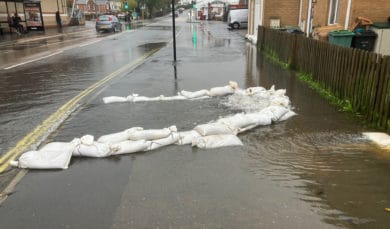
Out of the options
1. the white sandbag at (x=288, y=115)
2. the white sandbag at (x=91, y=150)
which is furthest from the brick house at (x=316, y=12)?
the white sandbag at (x=91, y=150)

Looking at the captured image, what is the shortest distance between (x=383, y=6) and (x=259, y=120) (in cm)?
1186

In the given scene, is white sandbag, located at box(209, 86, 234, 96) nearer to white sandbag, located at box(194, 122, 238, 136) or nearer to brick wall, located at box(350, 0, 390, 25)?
white sandbag, located at box(194, 122, 238, 136)

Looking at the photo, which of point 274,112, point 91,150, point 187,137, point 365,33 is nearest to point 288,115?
point 274,112

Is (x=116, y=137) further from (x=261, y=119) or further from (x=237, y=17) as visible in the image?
(x=237, y=17)

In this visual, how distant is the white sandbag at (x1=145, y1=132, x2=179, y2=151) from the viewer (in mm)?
5559

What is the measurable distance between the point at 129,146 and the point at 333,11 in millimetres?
15927

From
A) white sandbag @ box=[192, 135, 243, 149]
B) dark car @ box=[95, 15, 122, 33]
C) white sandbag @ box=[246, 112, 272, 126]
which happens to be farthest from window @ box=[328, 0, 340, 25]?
dark car @ box=[95, 15, 122, 33]

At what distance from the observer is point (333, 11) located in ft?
59.6

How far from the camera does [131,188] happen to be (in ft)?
14.3

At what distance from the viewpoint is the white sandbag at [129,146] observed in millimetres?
5375

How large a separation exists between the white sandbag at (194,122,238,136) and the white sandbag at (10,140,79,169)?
1976 millimetres

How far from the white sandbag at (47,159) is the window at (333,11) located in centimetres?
1610

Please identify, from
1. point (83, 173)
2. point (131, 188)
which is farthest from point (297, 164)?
point (83, 173)

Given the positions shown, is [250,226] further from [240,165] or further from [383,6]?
[383,6]
